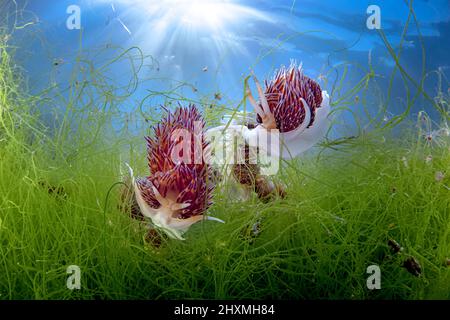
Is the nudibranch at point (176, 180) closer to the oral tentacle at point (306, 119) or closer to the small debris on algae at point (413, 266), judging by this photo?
the oral tentacle at point (306, 119)

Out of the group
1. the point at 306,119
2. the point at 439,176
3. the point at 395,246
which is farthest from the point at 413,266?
the point at 306,119

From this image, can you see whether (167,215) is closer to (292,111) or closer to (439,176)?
(292,111)

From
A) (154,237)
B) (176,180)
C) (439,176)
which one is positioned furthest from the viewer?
(439,176)

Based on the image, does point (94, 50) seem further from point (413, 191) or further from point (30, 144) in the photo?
point (413, 191)

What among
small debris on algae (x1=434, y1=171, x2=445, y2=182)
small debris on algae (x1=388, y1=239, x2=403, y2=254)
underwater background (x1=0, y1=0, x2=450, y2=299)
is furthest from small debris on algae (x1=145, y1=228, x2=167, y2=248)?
small debris on algae (x1=434, y1=171, x2=445, y2=182)

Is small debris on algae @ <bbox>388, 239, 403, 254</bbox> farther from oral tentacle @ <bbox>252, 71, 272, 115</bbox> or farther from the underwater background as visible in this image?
oral tentacle @ <bbox>252, 71, 272, 115</bbox>
